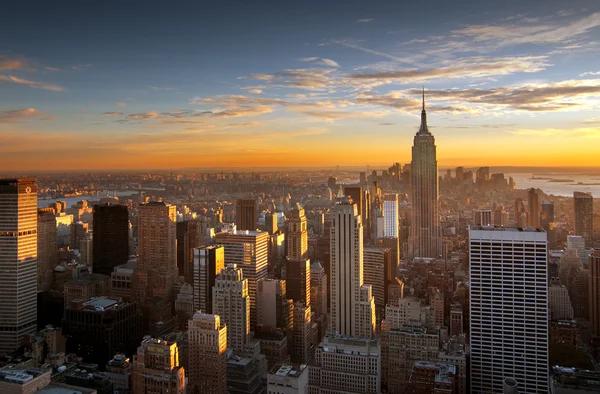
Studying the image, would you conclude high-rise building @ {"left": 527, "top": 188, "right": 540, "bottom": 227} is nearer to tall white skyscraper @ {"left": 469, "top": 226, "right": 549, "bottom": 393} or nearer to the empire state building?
the empire state building

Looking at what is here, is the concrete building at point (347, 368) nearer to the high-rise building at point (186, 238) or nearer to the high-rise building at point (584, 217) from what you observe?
the high-rise building at point (186, 238)

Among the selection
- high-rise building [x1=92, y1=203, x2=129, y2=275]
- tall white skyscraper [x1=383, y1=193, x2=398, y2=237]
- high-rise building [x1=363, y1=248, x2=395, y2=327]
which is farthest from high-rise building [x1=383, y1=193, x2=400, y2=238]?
high-rise building [x1=92, y1=203, x2=129, y2=275]

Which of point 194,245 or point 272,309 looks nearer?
point 272,309

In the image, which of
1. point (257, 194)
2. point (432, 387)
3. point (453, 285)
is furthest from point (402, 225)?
point (432, 387)

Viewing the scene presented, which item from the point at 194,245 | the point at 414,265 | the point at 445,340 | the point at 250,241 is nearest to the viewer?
the point at 445,340

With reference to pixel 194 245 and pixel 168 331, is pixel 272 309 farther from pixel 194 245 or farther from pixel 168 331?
pixel 194 245

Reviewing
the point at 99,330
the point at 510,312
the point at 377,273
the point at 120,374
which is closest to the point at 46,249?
the point at 99,330

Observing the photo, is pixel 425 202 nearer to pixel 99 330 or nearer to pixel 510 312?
pixel 510 312
